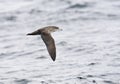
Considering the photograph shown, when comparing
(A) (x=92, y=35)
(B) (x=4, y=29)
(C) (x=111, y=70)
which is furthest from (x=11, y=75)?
(B) (x=4, y=29)

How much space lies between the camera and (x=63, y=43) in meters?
15.6

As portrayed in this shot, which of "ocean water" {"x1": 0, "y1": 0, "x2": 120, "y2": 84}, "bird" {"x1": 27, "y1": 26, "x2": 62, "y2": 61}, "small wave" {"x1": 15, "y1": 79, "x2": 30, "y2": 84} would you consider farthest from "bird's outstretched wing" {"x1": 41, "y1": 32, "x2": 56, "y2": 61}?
"small wave" {"x1": 15, "y1": 79, "x2": 30, "y2": 84}

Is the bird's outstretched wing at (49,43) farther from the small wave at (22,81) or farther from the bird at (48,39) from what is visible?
the small wave at (22,81)

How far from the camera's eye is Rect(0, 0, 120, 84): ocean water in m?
12.5

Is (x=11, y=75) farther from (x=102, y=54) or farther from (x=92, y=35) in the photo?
(x=92, y=35)

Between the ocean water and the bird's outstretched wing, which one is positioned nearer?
the bird's outstretched wing

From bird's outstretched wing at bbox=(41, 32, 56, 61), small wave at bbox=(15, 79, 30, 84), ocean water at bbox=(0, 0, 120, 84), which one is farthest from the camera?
ocean water at bbox=(0, 0, 120, 84)

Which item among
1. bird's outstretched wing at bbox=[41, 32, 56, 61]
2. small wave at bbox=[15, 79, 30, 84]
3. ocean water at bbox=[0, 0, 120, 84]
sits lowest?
small wave at bbox=[15, 79, 30, 84]

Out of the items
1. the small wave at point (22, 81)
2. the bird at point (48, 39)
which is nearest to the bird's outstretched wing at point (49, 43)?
the bird at point (48, 39)

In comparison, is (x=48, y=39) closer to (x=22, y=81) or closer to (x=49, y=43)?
(x=49, y=43)

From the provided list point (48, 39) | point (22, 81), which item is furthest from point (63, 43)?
point (48, 39)

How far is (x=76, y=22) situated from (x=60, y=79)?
19.2 feet

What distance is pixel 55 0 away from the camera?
20891 millimetres

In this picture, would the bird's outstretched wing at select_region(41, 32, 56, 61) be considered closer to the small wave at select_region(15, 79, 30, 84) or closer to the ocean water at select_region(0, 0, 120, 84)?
the ocean water at select_region(0, 0, 120, 84)
